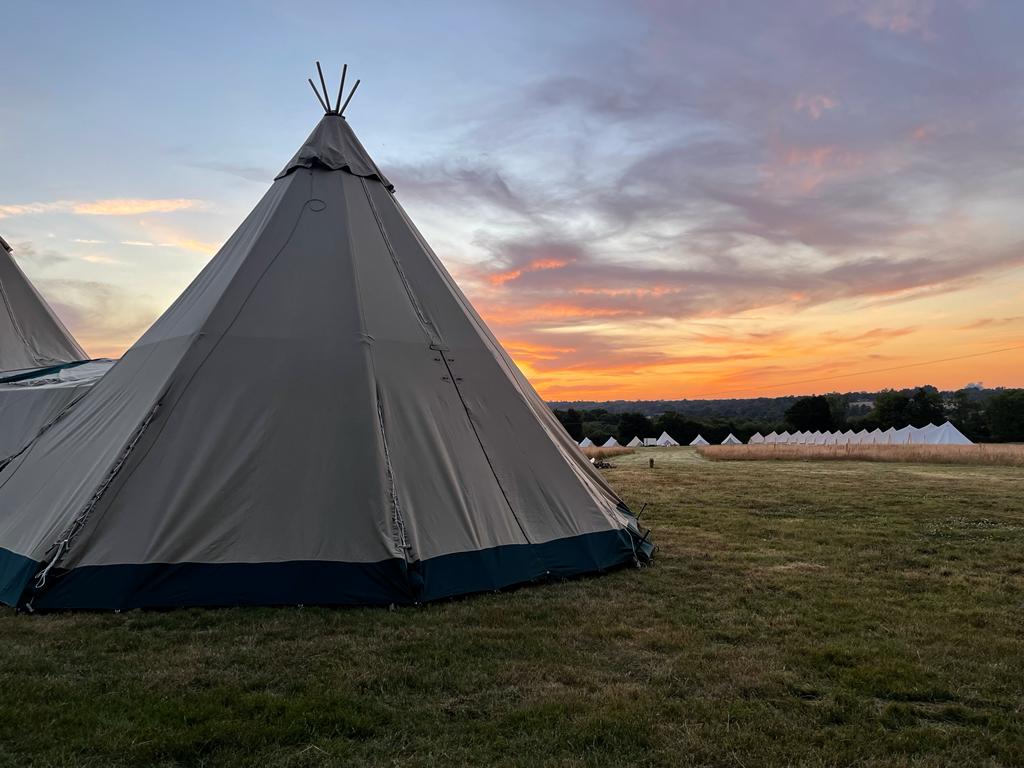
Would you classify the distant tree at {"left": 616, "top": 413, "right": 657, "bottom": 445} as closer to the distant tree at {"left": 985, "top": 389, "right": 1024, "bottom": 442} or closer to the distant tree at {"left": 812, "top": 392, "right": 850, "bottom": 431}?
the distant tree at {"left": 812, "top": 392, "right": 850, "bottom": 431}

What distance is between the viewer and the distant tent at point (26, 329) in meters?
13.1

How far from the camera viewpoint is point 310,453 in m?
5.96

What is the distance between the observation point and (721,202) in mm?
16688

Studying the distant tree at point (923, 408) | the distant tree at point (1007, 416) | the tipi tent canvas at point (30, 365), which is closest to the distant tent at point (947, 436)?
the distant tree at point (1007, 416)

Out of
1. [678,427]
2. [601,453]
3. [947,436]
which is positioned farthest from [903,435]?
[678,427]

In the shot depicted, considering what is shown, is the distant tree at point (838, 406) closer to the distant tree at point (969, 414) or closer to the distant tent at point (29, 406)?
the distant tree at point (969, 414)

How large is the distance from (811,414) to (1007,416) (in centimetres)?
1916

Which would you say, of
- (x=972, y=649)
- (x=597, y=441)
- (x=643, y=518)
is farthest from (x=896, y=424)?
(x=972, y=649)

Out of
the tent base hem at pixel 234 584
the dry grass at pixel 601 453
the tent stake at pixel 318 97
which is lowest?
the dry grass at pixel 601 453

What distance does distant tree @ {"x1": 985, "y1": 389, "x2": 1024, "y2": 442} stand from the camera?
2660 inches

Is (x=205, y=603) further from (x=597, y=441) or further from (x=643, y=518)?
(x=597, y=441)

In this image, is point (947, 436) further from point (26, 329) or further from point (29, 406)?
point (29, 406)

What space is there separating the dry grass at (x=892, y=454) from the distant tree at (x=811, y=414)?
2055 inches

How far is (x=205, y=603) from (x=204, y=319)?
2.75 m
